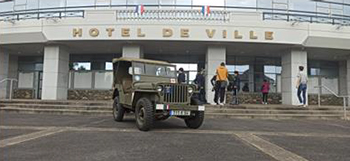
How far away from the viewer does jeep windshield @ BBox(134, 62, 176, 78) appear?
7.82 meters

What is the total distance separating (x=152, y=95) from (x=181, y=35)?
25.2 ft

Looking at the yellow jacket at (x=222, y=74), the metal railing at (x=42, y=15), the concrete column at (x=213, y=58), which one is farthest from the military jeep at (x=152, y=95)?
the metal railing at (x=42, y=15)

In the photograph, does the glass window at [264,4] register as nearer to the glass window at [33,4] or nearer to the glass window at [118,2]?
the glass window at [118,2]

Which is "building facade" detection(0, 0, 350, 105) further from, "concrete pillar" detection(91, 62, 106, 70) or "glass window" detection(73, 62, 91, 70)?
"glass window" detection(73, 62, 91, 70)

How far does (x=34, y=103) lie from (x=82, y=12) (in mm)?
5942

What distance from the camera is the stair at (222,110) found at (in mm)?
10891

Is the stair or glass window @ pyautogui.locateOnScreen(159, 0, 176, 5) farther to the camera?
glass window @ pyautogui.locateOnScreen(159, 0, 176, 5)

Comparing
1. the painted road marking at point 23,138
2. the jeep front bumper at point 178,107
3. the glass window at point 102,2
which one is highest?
the glass window at point 102,2

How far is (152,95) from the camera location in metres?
6.82

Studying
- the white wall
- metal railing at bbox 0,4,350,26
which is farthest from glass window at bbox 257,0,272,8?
the white wall

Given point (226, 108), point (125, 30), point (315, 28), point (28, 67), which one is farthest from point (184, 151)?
point (28, 67)

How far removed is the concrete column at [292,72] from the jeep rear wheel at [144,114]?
11099 millimetres

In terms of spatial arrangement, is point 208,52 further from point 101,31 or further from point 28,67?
point 28,67

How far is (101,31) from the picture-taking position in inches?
558
